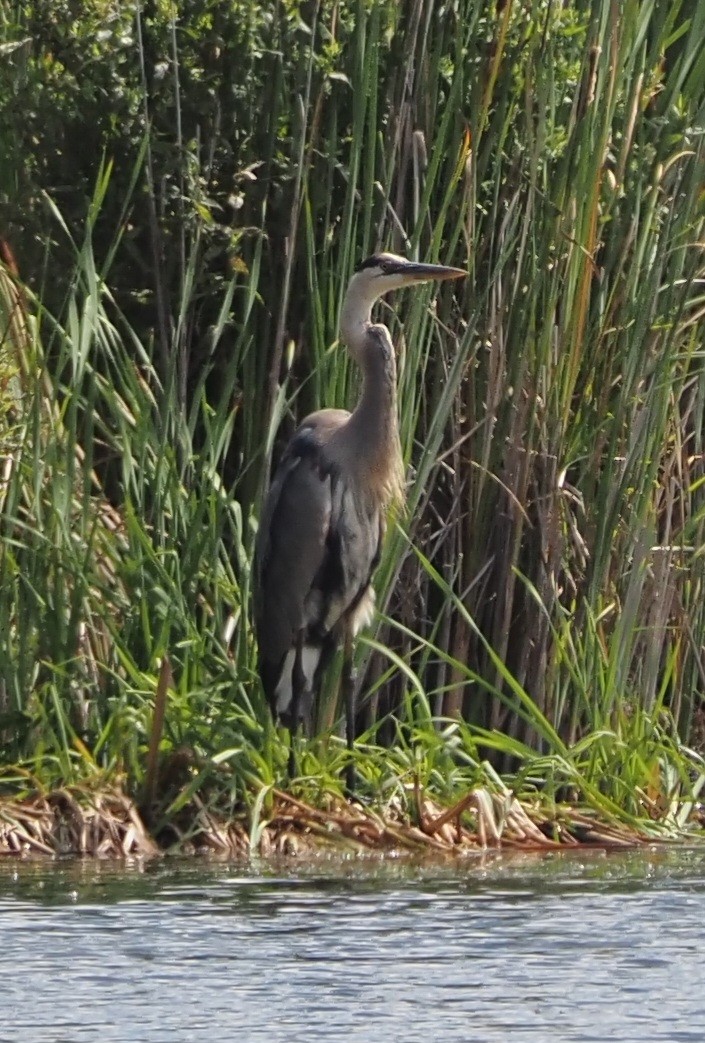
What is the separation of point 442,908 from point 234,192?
2438 mm

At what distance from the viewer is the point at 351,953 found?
4141mm

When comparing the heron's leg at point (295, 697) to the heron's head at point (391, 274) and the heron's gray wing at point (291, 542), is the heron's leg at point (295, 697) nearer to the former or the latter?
the heron's gray wing at point (291, 542)

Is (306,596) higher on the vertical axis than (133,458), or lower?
lower

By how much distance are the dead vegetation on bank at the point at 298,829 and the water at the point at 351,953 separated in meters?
0.23

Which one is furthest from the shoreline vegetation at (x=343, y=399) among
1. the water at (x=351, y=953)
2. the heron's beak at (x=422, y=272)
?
the water at (x=351, y=953)

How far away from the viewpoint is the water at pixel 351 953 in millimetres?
3623

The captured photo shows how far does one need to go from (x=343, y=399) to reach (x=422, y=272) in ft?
2.43

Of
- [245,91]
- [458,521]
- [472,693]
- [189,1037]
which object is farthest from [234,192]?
[189,1037]

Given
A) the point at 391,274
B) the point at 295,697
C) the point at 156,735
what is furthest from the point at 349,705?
the point at 391,274

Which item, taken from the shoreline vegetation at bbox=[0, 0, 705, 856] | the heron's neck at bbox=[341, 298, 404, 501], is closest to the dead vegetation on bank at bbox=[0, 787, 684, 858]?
the shoreline vegetation at bbox=[0, 0, 705, 856]

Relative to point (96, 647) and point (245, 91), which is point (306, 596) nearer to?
point (96, 647)

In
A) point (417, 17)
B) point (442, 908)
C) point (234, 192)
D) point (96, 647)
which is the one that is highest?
point (417, 17)

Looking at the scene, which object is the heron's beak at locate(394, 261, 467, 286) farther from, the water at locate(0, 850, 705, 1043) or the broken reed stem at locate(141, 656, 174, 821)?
the water at locate(0, 850, 705, 1043)

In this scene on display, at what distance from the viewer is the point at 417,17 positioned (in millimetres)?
5746
